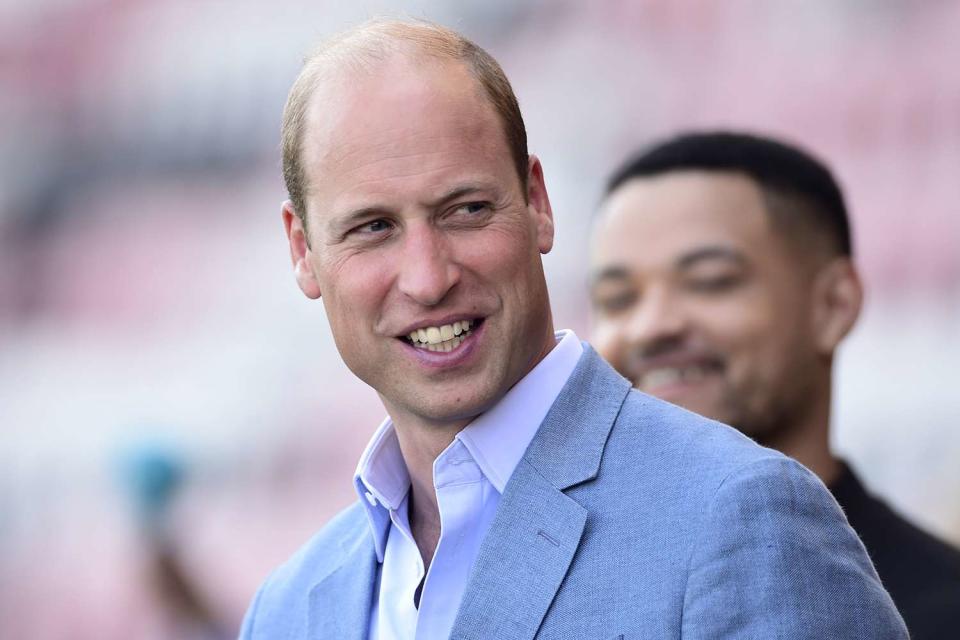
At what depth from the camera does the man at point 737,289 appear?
123 inches

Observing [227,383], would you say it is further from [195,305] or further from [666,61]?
[666,61]

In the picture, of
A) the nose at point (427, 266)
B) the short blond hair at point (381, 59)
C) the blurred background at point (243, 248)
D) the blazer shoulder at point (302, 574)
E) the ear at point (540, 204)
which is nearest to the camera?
the nose at point (427, 266)

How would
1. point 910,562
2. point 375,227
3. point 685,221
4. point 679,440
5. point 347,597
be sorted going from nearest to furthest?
point 679,440 → point 375,227 → point 347,597 → point 910,562 → point 685,221

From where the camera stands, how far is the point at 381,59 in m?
2.03

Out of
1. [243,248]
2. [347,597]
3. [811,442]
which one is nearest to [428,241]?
[347,597]

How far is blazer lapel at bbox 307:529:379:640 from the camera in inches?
84.0

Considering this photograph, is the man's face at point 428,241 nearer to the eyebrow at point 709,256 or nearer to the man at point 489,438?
the man at point 489,438

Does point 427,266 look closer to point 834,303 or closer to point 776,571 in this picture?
point 776,571

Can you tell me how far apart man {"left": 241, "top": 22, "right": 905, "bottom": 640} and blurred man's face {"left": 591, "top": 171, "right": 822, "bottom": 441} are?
1.02 meters

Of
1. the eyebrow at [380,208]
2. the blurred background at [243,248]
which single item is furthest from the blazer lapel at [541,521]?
the blurred background at [243,248]

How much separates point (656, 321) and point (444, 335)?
1.32m

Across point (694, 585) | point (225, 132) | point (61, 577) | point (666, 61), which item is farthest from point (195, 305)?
point (694, 585)

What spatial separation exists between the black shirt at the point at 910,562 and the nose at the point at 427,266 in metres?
1.22

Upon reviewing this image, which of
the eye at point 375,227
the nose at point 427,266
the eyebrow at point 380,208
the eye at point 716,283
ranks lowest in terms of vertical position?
the eye at point 716,283
